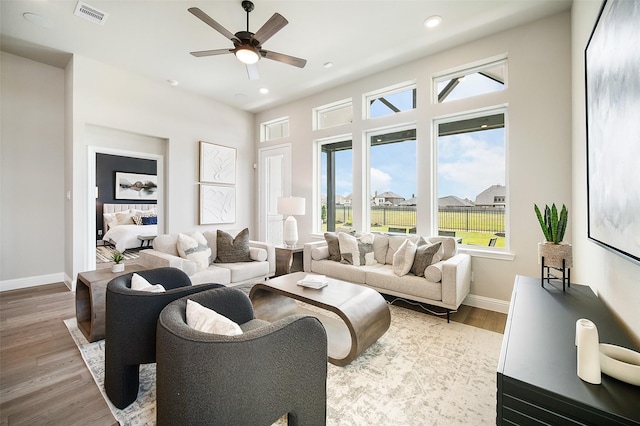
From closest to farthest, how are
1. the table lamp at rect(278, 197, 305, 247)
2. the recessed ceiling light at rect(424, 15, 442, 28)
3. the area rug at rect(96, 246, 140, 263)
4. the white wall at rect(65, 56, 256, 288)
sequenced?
the recessed ceiling light at rect(424, 15, 442, 28) < the white wall at rect(65, 56, 256, 288) < the table lamp at rect(278, 197, 305, 247) < the area rug at rect(96, 246, 140, 263)

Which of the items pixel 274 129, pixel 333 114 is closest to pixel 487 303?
pixel 333 114

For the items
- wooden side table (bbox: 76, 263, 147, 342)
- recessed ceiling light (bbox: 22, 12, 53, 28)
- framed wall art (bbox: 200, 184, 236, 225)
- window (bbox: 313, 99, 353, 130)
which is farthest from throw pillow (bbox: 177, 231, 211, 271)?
window (bbox: 313, 99, 353, 130)

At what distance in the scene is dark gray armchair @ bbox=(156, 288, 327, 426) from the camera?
0.99 meters

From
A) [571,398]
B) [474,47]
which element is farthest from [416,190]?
[571,398]

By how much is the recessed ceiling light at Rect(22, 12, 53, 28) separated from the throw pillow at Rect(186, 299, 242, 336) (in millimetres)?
3914

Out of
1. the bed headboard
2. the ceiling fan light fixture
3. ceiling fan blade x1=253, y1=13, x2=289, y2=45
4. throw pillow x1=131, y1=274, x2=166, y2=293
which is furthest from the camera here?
the bed headboard

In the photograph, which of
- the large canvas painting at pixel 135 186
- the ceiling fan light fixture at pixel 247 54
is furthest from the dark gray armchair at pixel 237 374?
the large canvas painting at pixel 135 186

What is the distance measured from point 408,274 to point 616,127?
2.26 metres

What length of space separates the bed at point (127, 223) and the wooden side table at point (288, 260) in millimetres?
3574

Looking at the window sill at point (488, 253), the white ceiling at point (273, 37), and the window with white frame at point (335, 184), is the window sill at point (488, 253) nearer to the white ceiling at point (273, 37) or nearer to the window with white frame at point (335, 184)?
the window with white frame at point (335, 184)

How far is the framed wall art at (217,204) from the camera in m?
5.11

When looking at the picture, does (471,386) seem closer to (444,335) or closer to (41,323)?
(444,335)

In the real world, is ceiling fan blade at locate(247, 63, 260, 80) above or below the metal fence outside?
above

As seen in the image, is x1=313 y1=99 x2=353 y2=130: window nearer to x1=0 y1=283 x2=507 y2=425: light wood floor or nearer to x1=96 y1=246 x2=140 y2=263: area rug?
x1=0 y1=283 x2=507 y2=425: light wood floor
